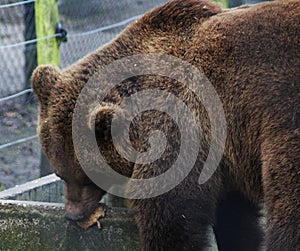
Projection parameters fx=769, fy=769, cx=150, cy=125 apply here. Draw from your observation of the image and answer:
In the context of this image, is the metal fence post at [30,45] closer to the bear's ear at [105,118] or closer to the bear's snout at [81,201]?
the bear's snout at [81,201]

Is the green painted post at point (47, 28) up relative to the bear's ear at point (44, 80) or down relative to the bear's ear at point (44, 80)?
down

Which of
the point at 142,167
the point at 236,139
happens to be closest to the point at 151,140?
the point at 142,167

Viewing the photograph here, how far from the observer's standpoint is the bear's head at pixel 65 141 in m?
4.32

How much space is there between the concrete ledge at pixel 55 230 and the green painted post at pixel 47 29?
275cm

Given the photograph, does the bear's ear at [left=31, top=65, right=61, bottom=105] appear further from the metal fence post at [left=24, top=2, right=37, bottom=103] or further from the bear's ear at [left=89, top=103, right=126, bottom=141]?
the metal fence post at [left=24, top=2, right=37, bottom=103]

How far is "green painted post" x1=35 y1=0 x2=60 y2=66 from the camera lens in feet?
24.7

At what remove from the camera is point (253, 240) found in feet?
15.9

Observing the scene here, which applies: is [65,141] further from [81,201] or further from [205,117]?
[205,117]

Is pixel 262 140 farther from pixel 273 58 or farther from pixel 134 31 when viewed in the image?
pixel 134 31

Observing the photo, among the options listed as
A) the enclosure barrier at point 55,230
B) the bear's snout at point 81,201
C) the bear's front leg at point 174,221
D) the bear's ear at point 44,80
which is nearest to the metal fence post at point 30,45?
the bear's ear at point 44,80

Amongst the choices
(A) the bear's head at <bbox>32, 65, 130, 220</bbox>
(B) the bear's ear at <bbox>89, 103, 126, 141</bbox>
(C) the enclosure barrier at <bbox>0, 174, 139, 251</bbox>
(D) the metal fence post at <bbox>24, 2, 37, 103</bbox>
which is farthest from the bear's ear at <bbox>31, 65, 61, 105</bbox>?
(D) the metal fence post at <bbox>24, 2, 37, 103</bbox>

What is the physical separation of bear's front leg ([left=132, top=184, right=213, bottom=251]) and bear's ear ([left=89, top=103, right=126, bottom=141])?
412 mm

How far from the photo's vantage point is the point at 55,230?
4609 millimetres

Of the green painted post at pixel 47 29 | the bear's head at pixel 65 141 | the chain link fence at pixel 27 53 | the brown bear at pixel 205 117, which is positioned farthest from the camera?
the chain link fence at pixel 27 53
